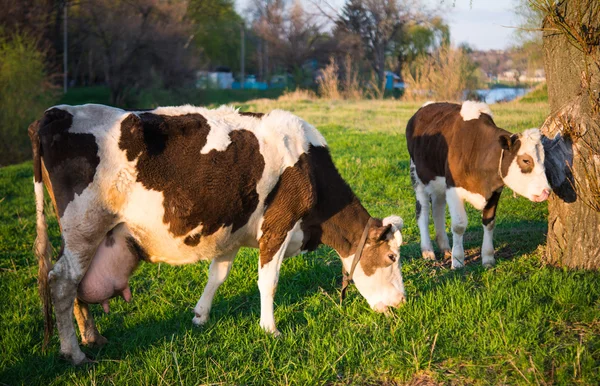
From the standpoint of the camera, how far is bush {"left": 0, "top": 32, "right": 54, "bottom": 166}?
22.1 m

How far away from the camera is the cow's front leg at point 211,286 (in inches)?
217

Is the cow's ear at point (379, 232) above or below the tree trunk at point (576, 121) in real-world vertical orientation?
below

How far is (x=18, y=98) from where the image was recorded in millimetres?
23000

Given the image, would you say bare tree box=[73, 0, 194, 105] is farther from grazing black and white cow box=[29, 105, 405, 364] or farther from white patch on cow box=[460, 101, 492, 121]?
grazing black and white cow box=[29, 105, 405, 364]

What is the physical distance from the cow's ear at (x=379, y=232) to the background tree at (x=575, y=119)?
6.62ft

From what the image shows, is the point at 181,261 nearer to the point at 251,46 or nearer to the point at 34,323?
the point at 34,323

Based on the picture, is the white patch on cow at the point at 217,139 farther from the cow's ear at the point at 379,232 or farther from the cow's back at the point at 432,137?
the cow's back at the point at 432,137

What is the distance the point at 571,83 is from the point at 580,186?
1074 mm

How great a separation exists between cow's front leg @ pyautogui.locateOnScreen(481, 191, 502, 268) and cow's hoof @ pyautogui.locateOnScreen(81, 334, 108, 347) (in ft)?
13.8

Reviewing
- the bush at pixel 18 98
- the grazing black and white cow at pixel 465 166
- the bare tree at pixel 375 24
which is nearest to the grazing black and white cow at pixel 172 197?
the grazing black and white cow at pixel 465 166

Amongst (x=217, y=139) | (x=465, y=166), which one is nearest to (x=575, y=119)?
(x=465, y=166)

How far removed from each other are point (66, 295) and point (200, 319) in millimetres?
1307

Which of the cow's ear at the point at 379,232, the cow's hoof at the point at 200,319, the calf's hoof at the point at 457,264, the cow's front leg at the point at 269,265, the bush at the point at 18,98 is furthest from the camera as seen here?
the bush at the point at 18,98

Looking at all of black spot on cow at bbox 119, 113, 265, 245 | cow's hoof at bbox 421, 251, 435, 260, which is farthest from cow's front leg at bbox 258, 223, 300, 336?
cow's hoof at bbox 421, 251, 435, 260
